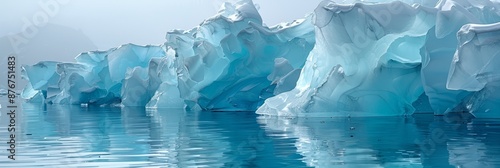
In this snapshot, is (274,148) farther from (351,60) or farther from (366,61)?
(366,61)

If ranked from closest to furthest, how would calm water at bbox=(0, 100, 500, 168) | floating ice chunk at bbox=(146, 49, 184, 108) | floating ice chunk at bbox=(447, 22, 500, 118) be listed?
calm water at bbox=(0, 100, 500, 168) < floating ice chunk at bbox=(447, 22, 500, 118) < floating ice chunk at bbox=(146, 49, 184, 108)

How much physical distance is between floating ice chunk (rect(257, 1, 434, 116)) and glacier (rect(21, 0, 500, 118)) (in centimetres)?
3

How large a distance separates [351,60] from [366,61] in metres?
0.38

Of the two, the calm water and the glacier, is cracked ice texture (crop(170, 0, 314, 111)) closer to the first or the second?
A: the glacier

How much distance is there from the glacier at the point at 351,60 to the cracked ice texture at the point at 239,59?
36mm

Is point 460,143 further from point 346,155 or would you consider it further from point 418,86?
point 418,86

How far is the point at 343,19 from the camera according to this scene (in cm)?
1677

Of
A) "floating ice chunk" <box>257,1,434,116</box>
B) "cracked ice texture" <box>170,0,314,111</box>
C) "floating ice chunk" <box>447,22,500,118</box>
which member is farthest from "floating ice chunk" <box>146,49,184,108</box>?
"floating ice chunk" <box>447,22,500,118</box>

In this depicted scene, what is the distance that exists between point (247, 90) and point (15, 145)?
14.5m

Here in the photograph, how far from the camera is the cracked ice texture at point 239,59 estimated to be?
2230cm

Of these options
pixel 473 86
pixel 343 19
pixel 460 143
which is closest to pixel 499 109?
pixel 473 86

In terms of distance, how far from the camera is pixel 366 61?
17.2 meters

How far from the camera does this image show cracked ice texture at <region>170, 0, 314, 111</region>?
73.2 feet

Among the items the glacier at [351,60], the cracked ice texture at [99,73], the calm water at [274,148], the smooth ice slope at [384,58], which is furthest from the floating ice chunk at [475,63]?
the cracked ice texture at [99,73]
